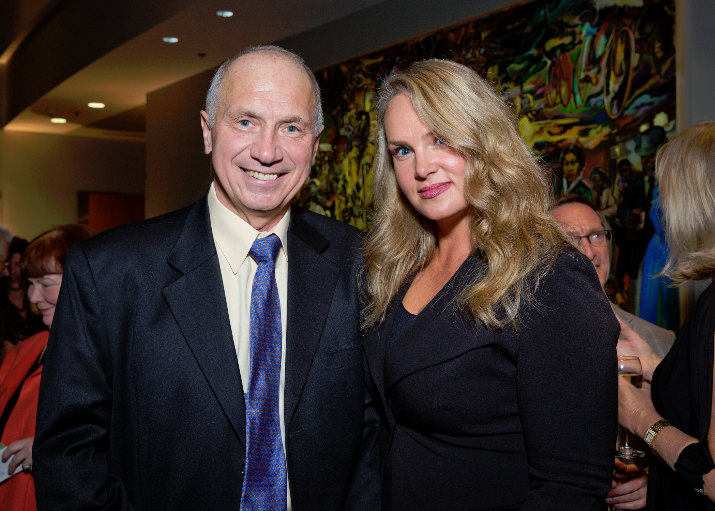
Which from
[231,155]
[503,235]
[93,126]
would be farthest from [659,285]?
[93,126]

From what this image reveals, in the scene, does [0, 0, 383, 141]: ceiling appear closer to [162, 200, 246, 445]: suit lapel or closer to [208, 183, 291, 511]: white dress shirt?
[208, 183, 291, 511]: white dress shirt

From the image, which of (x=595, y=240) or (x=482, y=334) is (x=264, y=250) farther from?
(x=595, y=240)

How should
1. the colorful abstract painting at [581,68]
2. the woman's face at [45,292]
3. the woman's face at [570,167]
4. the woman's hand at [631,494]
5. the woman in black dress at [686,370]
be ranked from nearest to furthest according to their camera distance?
the woman in black dress at [686,370] → the woman's hand at [631,494] → the woman's face at [45,292] → the colorful abstract painting at [581,68] → the woman's face at [570,167]

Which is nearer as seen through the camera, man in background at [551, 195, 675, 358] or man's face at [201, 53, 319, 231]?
man's face at [201, 53, 319, 231]

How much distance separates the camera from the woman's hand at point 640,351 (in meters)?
2.48

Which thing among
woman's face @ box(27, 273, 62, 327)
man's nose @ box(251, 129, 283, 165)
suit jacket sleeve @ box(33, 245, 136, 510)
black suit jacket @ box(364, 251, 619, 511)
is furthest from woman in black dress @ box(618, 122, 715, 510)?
woman's face @ box(27, 273, 62, 327)

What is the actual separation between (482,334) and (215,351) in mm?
642

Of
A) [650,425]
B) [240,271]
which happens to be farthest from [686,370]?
[240,271]

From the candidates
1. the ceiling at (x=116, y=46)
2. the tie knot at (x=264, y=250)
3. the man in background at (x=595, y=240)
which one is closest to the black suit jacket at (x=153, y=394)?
the tie knot at (x=264, y=250)

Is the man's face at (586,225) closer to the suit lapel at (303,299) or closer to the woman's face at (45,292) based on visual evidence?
the suit lapel at (303,299)

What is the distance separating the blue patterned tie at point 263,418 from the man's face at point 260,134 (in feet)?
0.84

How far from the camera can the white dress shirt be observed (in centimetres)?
187

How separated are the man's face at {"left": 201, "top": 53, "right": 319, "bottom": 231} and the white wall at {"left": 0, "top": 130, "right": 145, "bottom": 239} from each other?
428 inches

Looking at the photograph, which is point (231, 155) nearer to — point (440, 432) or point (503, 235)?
point (503, 235)
